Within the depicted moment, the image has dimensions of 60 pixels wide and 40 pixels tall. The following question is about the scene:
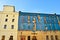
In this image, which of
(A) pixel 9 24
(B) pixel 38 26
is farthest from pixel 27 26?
(A) pixel 9 24

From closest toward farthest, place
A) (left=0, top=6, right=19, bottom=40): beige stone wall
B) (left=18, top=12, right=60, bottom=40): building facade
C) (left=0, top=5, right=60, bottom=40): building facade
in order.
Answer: (left=0, top=6, right=19, bottom=40): beige stone wall
(left=0, top=5, right=60, bottom=40): building facade
(left=18, top=12, right=60, bottom=40): building facade

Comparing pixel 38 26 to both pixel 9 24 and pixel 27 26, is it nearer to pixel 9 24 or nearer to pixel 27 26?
pixel 27 26

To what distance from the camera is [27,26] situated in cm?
2572

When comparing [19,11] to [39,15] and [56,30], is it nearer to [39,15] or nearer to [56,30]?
[39,15]

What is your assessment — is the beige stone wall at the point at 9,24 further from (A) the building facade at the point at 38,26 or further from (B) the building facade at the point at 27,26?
(A) the building facade at the point at 38,26

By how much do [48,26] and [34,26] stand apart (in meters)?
3.51

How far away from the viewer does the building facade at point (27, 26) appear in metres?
24.7

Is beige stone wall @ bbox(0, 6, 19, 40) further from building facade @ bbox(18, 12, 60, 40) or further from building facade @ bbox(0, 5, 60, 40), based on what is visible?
building facade @ bbox(18, 12, 60, 40)

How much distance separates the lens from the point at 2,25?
82.9ft

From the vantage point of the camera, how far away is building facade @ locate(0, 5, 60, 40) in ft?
81.0

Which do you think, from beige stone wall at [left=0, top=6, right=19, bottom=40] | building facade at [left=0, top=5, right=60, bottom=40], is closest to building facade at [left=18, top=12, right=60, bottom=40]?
building facade at [left=0, top=5, right=60, bottom=40]

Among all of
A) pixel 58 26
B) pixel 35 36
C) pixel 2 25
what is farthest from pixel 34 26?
pixel 2 25

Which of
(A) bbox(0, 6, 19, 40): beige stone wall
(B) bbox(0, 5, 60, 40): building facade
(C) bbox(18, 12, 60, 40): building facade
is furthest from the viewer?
(C) bbox(18, 12, 60, 40): building facade

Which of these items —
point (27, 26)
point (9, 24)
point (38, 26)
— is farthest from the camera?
point (38, 26)
